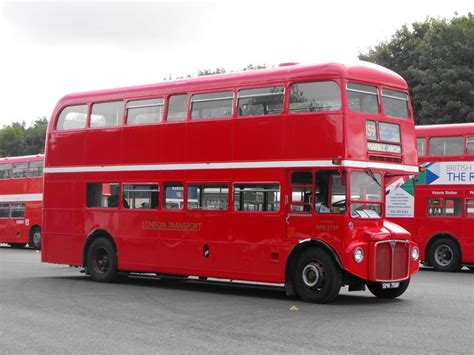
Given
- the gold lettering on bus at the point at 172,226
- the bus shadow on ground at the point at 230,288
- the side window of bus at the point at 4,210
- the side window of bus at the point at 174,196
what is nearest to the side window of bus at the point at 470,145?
the bus shadow on ground at the point at 230,288

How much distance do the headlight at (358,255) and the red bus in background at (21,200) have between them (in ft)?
80.4

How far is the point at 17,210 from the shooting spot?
36812mm

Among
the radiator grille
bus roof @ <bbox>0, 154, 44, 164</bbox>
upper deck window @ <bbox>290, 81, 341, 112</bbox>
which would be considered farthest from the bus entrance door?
bus roof @ <bbox>0, 154, 44, 164</bbox>

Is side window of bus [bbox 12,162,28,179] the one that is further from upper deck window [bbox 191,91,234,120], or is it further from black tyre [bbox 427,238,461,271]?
upper deck window [bbox 191,91,234,120]

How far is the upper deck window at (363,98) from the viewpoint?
13.5 meters

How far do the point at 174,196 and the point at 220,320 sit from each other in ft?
17.7

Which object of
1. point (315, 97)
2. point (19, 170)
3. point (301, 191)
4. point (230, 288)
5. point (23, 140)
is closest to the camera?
point (315, 97)

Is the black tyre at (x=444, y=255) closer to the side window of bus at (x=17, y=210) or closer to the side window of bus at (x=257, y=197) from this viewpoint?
the side window of bus at (x=257, y=197)

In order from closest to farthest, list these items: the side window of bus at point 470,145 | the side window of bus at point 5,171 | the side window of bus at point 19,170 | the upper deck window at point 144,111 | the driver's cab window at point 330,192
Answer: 1. the driver's cab window at point 330,192
2. the upper deck window at point 144,111
3. the side window of bus at point 470,145
4. the side window of bus at point 19,170
5. the side window of bus at point 5,171

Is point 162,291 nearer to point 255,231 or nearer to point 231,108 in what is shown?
point 255,231

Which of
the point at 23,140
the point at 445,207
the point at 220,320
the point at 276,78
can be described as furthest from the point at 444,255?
the point at 23,140

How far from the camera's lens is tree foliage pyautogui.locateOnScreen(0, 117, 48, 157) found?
89188 mm

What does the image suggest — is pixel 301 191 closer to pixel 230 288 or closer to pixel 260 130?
pixel 260 130

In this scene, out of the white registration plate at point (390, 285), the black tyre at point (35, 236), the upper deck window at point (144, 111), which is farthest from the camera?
the black tyre at point (35, 236)
